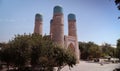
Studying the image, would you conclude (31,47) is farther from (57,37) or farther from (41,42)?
(57,37)

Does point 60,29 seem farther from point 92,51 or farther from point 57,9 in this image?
point 92,51

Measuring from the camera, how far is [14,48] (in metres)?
20.4

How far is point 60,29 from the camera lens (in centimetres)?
3478

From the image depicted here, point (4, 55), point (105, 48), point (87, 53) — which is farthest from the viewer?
point (105, 48)

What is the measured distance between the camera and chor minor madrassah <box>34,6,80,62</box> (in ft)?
114

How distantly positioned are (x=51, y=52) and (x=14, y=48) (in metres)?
4.81

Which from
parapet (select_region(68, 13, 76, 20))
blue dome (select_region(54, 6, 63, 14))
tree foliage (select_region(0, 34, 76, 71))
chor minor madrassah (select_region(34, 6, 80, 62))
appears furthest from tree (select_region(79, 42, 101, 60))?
tree foliage (select_region(0, 34, 76, 71))

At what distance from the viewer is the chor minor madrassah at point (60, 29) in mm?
34688

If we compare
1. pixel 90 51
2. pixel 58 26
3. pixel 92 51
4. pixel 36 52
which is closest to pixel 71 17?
pixel 58 26

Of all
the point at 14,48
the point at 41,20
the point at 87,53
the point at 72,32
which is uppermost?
the point at 41,20

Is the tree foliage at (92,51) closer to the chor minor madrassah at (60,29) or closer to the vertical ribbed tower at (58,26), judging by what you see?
the chor minor madrassah at (60,29)

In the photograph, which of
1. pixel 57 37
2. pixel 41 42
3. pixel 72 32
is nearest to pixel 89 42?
pixel 72 32

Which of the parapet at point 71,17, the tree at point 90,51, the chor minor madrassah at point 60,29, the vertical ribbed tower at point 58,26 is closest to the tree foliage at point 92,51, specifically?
the tree at point 90,51

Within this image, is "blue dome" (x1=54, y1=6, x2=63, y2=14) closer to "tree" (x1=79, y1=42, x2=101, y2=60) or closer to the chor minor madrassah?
the chor minor madrassah
